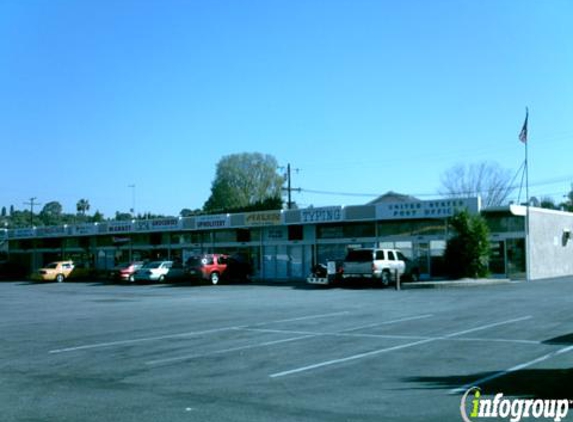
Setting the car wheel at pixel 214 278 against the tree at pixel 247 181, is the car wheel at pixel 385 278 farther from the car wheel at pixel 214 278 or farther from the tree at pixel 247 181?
the tree at pixel 247 181

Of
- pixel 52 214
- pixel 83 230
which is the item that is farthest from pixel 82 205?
pixel 83 230

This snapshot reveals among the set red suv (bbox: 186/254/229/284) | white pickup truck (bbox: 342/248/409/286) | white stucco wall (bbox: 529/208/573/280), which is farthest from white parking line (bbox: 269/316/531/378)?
red suv (bbox: 186/254/229/284)

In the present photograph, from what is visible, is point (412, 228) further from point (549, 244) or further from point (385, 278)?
point (549, 244)

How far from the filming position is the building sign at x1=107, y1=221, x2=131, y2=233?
54.6 m

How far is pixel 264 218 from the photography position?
4506cm

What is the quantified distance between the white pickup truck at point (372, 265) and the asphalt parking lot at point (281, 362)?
1201cm

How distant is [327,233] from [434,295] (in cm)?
1614

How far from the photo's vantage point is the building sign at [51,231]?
60281 millimetres

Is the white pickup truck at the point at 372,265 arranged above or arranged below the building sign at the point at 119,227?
below

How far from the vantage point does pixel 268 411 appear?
7.98m

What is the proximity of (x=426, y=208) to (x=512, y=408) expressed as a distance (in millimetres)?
30520

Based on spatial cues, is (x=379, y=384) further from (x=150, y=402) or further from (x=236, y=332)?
(x=236, y=332)

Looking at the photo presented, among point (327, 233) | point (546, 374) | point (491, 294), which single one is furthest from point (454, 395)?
point (327, 233)

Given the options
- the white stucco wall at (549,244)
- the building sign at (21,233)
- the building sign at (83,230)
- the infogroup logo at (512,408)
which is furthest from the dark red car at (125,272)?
the infogroup logo at (512,408)
